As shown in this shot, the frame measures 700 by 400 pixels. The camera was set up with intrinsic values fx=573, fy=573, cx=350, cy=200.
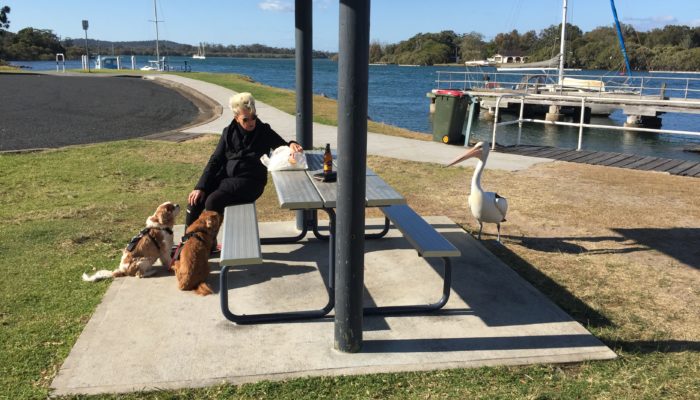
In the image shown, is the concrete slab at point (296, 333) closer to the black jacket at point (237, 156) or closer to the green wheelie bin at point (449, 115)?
the black jacket at point (237, 156)

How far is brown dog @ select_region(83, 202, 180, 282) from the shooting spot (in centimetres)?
434

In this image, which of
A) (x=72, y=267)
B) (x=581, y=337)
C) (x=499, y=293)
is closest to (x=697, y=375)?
(x=581, y=337)

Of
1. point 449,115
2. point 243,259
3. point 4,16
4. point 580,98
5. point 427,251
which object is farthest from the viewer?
point 4,16

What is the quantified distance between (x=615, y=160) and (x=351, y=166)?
868 cm

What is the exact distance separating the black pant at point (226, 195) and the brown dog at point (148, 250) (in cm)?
33

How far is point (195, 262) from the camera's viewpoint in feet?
13.6

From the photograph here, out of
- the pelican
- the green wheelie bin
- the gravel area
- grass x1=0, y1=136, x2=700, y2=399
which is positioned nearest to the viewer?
grass x1=0, y1=136, x2=700, y2=399

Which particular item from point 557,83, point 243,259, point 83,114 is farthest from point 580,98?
point 243,259

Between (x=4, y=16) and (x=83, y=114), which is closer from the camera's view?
(x=83, y=114)

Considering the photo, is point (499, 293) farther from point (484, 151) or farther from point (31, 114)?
point (31, 114)

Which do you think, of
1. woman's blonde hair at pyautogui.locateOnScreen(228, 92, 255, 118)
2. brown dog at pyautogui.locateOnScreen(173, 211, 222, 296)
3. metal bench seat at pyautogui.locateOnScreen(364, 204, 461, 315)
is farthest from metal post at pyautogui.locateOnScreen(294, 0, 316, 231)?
metal bench seat at pyautogui.locateOnScreen(364, 204, 461, 315)

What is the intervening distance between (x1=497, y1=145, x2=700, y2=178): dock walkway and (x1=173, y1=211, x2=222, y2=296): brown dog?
7832 millimetres

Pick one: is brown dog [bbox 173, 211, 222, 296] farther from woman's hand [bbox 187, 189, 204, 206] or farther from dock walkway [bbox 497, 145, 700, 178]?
dock walkway [bbox 497, 145, 700, 178]

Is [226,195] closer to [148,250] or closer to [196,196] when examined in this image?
[196,196]
